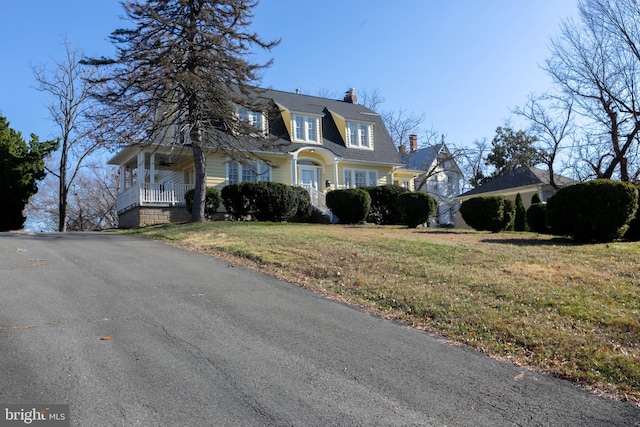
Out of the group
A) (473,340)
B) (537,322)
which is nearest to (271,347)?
(473,340)

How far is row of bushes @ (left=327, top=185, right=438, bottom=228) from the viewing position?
19.8m

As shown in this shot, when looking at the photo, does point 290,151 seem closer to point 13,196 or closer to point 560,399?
point 13,196

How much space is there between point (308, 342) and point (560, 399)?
2.67m

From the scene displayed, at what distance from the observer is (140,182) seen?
22.2 meters

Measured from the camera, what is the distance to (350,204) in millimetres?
21047

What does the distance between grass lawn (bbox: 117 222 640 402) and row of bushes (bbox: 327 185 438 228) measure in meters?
6.07

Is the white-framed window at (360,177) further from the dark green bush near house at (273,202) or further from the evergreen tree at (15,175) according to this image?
the evergreen tree at (15,175)

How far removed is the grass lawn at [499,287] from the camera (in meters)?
5.73

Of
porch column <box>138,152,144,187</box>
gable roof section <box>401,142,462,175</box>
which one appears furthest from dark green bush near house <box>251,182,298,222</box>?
gable roof section <box>401,142,462,175</box>

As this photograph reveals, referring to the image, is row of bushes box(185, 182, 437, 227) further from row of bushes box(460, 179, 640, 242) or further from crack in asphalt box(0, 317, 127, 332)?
crack in asphalt box(0, 317, 127, 332)

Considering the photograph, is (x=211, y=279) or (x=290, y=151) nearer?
(x=211, y=279)

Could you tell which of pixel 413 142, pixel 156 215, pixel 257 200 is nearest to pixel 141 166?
pixel 156 215

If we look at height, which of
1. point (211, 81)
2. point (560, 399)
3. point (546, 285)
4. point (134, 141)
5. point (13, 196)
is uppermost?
A: point (211, 81)

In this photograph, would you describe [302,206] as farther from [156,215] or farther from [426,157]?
[426,157]
